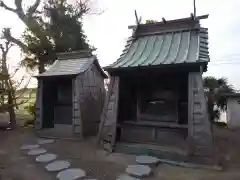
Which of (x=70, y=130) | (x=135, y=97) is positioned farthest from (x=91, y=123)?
(x=135, y=97)

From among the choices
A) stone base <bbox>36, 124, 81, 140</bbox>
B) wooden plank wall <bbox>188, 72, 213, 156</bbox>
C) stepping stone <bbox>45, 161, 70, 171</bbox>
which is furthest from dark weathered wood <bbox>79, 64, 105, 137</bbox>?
wooden plank wall <bbox>188, 72, 213, 156</bbox>

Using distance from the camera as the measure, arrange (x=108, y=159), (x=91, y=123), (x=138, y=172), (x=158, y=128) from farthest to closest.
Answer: (x=91, y=123), (x=158, y=128), (x=108, y=159), (x=138, y=172)

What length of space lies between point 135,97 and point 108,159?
251cm

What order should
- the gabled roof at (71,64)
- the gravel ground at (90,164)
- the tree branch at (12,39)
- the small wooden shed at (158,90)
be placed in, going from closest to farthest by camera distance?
the gravel ground at (90,164)
the small wooden shed at (158,90)
the gabled roof at (71,64)
the tree branch at (12,39)

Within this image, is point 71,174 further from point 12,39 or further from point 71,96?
point 12,39

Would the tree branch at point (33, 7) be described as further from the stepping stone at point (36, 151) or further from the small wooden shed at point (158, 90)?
the stepping stone at point (36, 151)

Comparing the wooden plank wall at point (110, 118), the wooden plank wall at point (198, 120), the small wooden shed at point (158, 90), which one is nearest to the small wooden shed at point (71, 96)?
the wooden plank wall at point (110, 118)

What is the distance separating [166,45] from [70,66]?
434 cm

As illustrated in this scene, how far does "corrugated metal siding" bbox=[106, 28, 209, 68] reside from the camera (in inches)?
237

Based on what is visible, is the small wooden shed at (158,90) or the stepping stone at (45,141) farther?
the stepping stone at (45,141)

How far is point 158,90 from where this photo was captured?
24.4 feet

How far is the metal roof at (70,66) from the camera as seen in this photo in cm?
879

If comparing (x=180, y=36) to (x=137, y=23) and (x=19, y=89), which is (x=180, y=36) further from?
(x=19, y=89)

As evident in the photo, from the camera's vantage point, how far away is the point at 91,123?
29.7 feet
